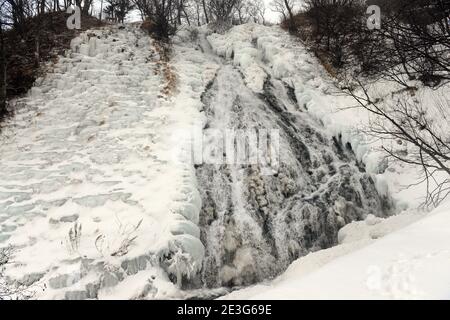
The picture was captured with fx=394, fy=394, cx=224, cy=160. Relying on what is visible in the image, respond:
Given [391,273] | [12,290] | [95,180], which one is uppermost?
[95,180]

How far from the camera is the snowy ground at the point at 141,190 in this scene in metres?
3.98

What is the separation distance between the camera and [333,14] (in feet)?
49.8

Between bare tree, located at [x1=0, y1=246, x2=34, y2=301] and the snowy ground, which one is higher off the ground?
the snowy ground

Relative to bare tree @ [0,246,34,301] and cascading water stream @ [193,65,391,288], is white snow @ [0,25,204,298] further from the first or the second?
cascading water stream @ [193,65,391,288]

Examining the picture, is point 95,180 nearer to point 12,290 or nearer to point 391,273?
point 12,290

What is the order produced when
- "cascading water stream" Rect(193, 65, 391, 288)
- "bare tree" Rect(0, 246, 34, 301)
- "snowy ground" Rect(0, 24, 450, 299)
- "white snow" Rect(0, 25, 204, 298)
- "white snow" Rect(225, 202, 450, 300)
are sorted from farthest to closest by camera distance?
"cascading water stream" Rect(193, 65, 391, 288), "white snow" Rect(0, 25, 204, 298), "bare tree" Rect(0, 246, 34, 301), "snowy ground" Rect(0, 24, 450, 299), "white snow" Rect(225, 202, 450, 300)

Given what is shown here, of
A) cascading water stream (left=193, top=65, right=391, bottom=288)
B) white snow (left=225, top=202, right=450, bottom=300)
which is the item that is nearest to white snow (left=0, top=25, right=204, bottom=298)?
cascading water stream (left=193, top=65, right=391, bottom=288)

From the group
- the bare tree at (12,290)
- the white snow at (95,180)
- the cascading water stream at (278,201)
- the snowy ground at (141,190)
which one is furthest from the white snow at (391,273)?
the bare tree at (12,290)

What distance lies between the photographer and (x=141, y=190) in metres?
7.30

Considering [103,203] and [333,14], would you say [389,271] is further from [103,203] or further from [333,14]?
[333,14]

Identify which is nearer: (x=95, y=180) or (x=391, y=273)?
(x=391, y=273)

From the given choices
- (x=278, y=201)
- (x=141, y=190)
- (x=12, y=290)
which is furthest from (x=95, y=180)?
(x=278, y=201)

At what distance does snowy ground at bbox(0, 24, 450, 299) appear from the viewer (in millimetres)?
3980

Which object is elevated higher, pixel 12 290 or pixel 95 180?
pixel 95 180
